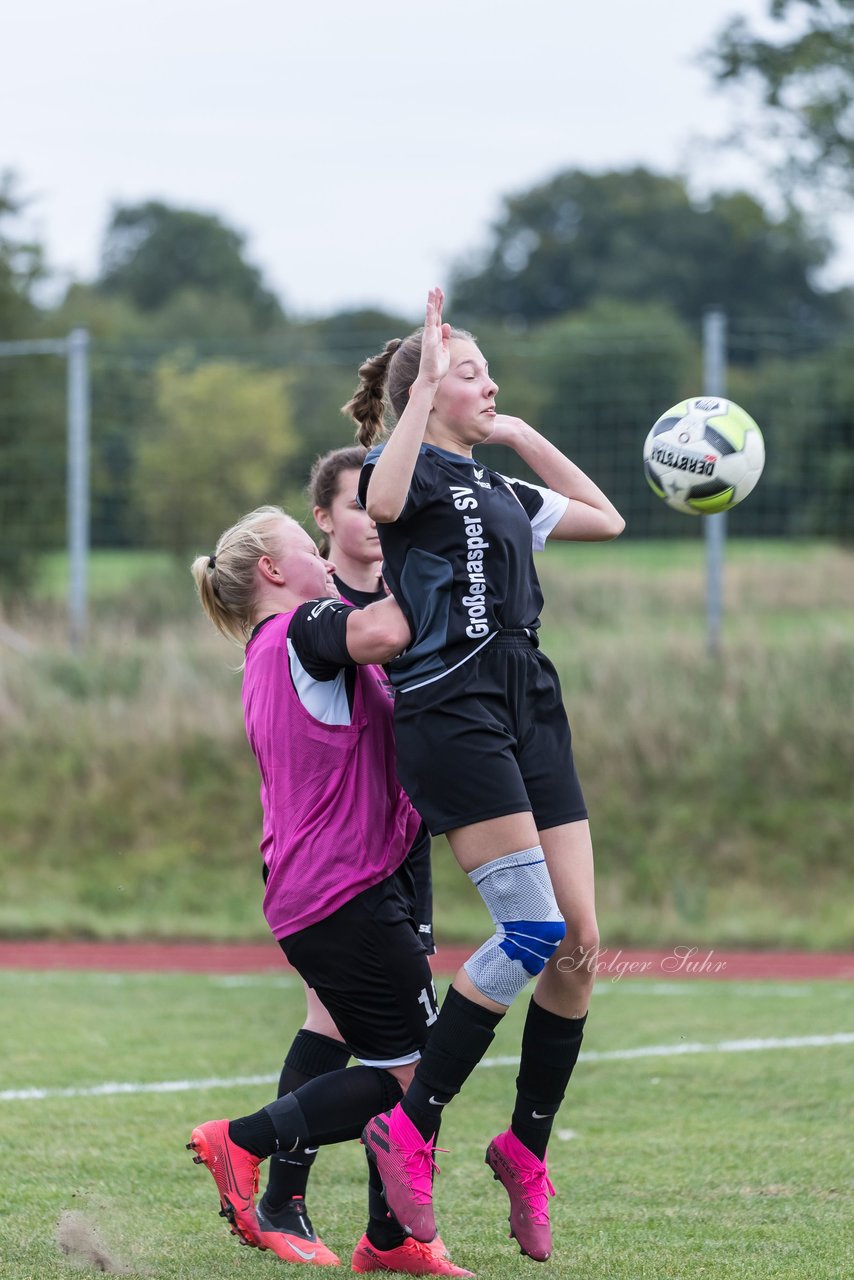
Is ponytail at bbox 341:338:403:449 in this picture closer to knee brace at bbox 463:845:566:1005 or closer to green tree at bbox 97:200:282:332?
knee brace at bbox 463:845:566:1005

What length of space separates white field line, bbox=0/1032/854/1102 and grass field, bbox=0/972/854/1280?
21 millimetres

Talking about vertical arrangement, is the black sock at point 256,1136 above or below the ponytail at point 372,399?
below

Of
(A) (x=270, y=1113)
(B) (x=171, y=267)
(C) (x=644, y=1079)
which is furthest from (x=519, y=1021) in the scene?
(B) (x=171, y=267)

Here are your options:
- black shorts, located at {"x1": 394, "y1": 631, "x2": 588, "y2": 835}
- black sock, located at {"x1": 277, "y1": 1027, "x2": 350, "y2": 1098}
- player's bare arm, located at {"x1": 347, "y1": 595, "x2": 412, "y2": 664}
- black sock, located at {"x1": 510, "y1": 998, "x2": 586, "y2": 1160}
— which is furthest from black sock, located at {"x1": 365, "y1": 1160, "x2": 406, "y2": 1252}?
player's bare arm, located at {"x1": 347, "y1": 595, "x2": 412, "y2": 664}

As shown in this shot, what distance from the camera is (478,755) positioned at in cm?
356

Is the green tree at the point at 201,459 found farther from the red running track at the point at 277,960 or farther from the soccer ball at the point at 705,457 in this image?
the soccer ball at the point at 705,457

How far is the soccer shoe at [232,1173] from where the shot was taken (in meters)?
3.81

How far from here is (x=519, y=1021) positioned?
760 centimetres

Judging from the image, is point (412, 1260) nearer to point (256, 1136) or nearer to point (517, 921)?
point (256, 1136)

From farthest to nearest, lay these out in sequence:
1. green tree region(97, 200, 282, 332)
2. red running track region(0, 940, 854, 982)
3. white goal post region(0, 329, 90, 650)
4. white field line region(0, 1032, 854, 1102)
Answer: green tree region(97, 200, 282, 332) < white goal post region(0, 329, 90, 650) < red running track region(0, 940, 854, 982) < white field line region(0, 1032, 854, 1102)

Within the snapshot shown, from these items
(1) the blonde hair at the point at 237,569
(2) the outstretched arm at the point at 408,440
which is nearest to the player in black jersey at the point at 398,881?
(1) the blonde hair at the point at 237,569

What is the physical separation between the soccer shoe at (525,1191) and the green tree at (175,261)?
243 feet

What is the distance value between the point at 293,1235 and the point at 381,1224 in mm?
338

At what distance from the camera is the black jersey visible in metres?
3.61
